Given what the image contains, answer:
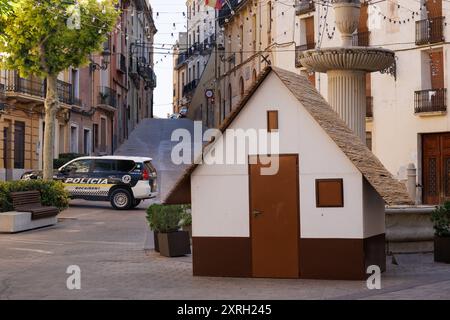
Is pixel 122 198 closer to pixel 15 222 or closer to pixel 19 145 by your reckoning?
pixel 15 222

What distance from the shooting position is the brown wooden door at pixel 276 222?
10.4 metres

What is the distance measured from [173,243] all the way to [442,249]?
448 cm

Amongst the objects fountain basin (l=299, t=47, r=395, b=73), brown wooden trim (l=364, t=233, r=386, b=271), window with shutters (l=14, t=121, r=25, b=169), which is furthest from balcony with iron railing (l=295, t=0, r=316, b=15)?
brown wooden trim (l=364, t=233, r=386, b=271)

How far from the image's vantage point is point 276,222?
411 inches

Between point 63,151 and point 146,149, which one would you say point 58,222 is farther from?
point 146,149

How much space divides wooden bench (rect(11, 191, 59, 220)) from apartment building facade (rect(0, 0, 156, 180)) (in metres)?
11.7

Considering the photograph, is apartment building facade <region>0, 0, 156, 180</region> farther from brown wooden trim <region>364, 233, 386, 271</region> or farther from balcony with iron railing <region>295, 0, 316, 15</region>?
brown wooden trim <region>364, 233, 386, 271</region>

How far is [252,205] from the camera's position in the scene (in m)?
10.6

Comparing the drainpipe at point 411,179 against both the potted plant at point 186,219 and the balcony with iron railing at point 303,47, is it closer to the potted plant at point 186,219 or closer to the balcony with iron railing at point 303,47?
the balcony with iron railing at point 303,47

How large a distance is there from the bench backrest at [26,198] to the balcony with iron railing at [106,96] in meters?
26.3

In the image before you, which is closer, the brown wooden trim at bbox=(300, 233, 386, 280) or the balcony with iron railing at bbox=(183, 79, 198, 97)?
the brown wooden trim at bbox=(300, 233, 386, 280)

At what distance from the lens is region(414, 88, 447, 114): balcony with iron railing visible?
2975cm
